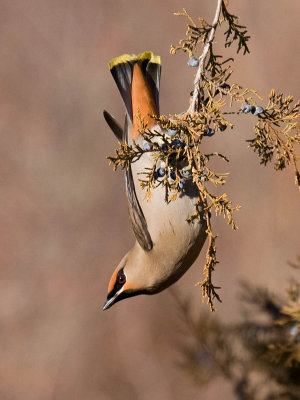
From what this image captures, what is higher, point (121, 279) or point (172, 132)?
point (172, 132)

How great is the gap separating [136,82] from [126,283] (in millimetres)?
794

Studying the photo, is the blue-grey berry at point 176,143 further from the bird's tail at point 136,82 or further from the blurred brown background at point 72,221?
the blurred brown background at point 72,221

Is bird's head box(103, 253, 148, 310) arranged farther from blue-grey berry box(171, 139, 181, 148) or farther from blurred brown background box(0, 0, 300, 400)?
blurred brown background box(0, 0, 300, 400)

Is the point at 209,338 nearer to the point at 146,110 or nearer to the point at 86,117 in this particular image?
the point at 86,117

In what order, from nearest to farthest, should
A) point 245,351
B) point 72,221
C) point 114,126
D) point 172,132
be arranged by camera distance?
point 172,132, point 114,126, point 245,351, point 72,221

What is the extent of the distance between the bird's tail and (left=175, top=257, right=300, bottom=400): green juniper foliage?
2.30 metres

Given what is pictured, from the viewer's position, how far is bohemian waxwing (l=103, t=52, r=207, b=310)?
7.05ft

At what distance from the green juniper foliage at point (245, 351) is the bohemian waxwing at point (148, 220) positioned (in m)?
2.07

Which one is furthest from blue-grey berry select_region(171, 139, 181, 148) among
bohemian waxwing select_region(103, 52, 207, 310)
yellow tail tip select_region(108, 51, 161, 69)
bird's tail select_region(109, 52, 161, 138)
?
yellow tail tip select_region(108, 51, 161, 69)

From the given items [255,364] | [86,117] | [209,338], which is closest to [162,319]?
[209,338]

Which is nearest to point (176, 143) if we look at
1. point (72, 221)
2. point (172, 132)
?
point (172, 132)

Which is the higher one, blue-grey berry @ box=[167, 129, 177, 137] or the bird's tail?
the bird's tail

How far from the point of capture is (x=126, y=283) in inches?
95.3

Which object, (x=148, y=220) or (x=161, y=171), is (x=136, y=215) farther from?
(x=161, y=171)
